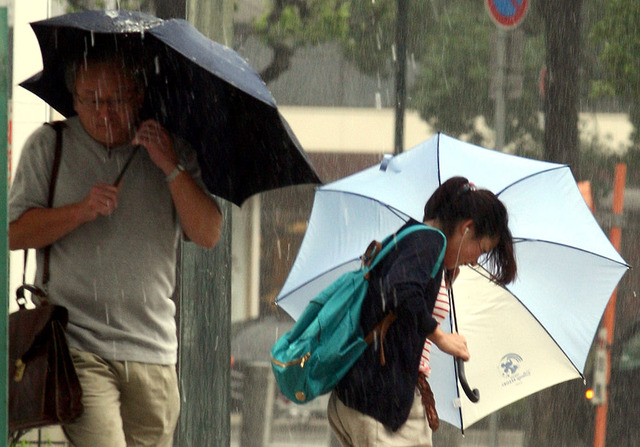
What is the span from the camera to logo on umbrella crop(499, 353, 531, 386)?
4.35m

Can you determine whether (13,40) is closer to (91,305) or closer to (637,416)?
(91,305)

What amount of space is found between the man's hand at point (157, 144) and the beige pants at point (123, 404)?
58 centimetres

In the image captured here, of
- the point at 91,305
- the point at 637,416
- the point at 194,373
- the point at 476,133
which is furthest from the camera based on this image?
the point at 476,133

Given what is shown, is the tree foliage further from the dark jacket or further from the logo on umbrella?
the dark jacket

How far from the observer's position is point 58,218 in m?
3.14

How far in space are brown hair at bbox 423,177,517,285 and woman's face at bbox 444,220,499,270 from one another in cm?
1

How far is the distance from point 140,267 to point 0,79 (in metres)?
0.79

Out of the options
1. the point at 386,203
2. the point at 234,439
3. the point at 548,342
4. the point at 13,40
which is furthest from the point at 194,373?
the point at 234,439

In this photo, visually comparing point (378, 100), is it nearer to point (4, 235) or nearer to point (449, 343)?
point (449, 343)

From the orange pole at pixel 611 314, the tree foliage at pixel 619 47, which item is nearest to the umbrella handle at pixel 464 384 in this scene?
the orange pole at pixel 611 314

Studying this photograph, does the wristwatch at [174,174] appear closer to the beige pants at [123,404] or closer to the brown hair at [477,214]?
the beige pants at [123,404]

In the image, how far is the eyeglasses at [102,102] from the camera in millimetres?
3215

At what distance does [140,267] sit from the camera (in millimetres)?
3271

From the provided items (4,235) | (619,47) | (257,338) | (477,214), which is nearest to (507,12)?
(619,47)
